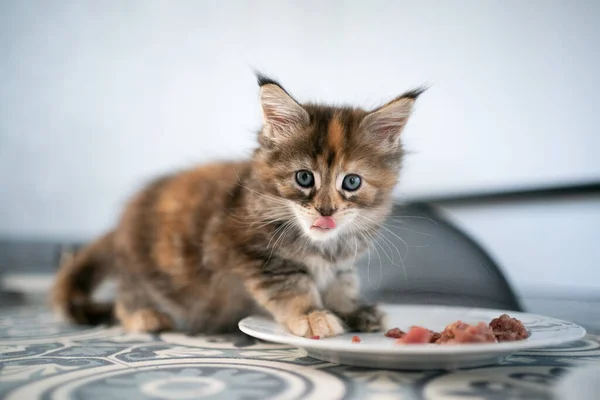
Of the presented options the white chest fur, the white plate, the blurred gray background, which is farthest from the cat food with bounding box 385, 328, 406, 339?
the blurred gray background

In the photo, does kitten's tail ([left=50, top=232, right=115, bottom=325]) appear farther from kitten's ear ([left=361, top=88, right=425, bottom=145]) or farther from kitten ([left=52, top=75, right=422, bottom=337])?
kitten's ear ([left=361, top=88, right=425, bottom=145])

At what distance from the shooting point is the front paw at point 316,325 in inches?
44.6

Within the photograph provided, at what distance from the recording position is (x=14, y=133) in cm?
291

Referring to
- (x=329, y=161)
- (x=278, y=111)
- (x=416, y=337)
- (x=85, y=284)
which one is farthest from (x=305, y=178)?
(x=85, y=284)

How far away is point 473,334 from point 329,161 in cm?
49

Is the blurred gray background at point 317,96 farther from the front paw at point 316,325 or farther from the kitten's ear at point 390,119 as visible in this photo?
the front paw at point 316,325

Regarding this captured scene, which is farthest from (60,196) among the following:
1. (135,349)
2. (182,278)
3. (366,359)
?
(366,359)

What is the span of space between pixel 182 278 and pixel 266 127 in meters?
0.53

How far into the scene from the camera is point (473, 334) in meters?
A: 0.95

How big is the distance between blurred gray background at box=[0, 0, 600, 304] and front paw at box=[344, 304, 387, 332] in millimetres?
409

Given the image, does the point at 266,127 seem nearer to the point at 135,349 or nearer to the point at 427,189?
the point at 135,349

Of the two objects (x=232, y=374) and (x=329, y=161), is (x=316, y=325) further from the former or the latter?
(x=329, y=161)

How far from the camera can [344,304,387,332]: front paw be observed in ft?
4.06

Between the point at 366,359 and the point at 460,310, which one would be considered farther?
the point at 460,310
